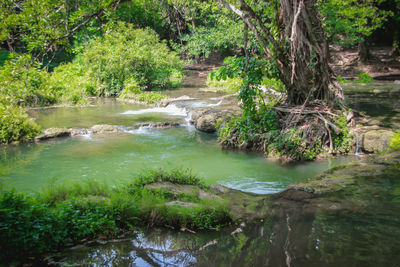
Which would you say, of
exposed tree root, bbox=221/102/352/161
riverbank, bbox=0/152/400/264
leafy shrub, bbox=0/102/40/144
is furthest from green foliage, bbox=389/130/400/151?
leafy shrub, bbox=0/102/40/144

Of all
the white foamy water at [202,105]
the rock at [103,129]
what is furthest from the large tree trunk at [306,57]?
the rock at [103,129]

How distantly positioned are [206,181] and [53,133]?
701cm

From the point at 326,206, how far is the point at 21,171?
747cm

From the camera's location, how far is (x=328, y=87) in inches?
367

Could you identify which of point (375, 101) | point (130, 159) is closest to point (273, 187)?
point (130, 159)

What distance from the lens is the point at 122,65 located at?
843 inches

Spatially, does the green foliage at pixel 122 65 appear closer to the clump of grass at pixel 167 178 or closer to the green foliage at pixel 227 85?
the green foliage at pixel 227 85

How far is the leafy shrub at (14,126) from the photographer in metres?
10.8

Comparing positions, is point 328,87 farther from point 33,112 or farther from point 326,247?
point 33,112

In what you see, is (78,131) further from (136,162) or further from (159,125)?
(136,162)

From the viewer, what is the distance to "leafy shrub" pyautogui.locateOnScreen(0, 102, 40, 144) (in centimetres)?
1084

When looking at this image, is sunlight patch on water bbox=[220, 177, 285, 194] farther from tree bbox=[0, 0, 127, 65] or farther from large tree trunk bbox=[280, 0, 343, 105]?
tree bbox=[0, 0, 127, 65]

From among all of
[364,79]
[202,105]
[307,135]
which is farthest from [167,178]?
[364,79]

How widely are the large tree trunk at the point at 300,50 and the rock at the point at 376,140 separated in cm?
134
